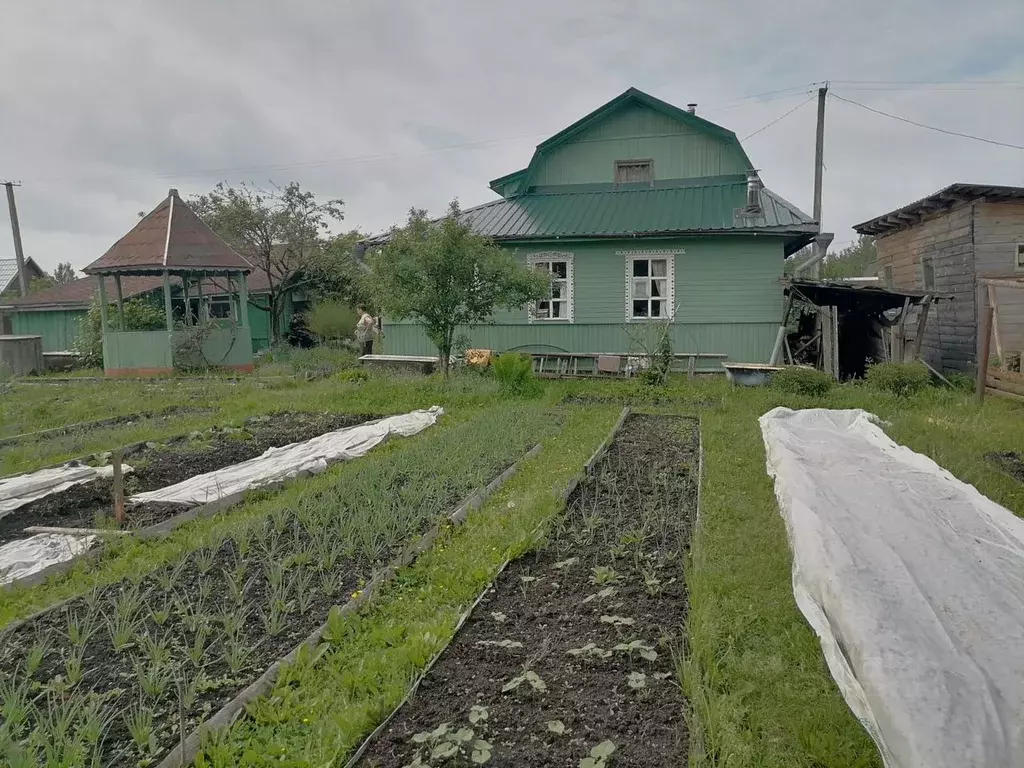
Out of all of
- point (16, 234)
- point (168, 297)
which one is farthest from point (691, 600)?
point (16, 234)

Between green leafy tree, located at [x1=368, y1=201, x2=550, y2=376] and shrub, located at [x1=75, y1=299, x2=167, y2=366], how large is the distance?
30.4ft

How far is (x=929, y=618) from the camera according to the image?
8.88ft

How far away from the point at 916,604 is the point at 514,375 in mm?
8717

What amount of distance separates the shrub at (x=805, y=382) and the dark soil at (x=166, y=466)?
6363mm

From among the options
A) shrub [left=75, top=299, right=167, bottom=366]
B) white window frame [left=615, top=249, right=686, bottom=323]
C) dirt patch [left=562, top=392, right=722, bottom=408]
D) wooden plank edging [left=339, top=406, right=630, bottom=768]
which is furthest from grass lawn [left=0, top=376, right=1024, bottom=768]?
shrub [left=75, top=299, right=167, bottom=366]

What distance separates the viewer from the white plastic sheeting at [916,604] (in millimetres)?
2098

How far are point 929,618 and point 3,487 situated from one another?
6309 millimetres

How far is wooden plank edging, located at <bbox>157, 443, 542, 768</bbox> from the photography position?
2.48 m

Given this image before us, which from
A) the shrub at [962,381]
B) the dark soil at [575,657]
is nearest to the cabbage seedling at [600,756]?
the dark soil at [575,657]

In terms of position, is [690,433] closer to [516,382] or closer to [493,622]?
[516,382]

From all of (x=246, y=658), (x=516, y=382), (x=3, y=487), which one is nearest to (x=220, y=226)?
(x=516, y=382)

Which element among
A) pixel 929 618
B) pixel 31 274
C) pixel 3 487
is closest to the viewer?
pixel 929 618

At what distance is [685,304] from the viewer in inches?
555

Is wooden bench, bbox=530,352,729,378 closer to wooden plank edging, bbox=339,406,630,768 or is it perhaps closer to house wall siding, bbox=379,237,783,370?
house wall siding, bbox=379,237,783,370
